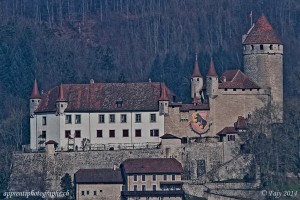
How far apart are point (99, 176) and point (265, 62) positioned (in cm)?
1628

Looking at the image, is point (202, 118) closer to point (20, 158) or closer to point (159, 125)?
point (159, 125)

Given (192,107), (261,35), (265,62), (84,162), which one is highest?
(261,35)

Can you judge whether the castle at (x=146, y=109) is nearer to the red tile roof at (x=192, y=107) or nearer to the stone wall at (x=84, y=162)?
the red tile roof at (x=192, y=107)

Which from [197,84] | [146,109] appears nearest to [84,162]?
[146,109]

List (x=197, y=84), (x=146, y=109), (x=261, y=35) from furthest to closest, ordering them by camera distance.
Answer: (x=261, y=35), (x=197, y=84), (x=146, y=109)

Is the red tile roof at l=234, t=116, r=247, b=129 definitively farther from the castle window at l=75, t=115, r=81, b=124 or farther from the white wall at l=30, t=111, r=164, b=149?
the castle window at l=75, t=115, r=81, b=124

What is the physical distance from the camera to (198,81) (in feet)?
501

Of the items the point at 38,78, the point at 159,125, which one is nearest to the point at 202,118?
the point at 159,125

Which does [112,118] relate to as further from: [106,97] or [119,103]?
[106,97]

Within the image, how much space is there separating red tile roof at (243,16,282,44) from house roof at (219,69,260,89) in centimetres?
263

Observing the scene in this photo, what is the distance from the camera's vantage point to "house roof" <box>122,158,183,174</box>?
472ft

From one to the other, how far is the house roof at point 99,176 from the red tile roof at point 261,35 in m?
15.2

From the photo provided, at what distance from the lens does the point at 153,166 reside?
474 ft

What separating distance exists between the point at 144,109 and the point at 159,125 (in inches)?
61.8
